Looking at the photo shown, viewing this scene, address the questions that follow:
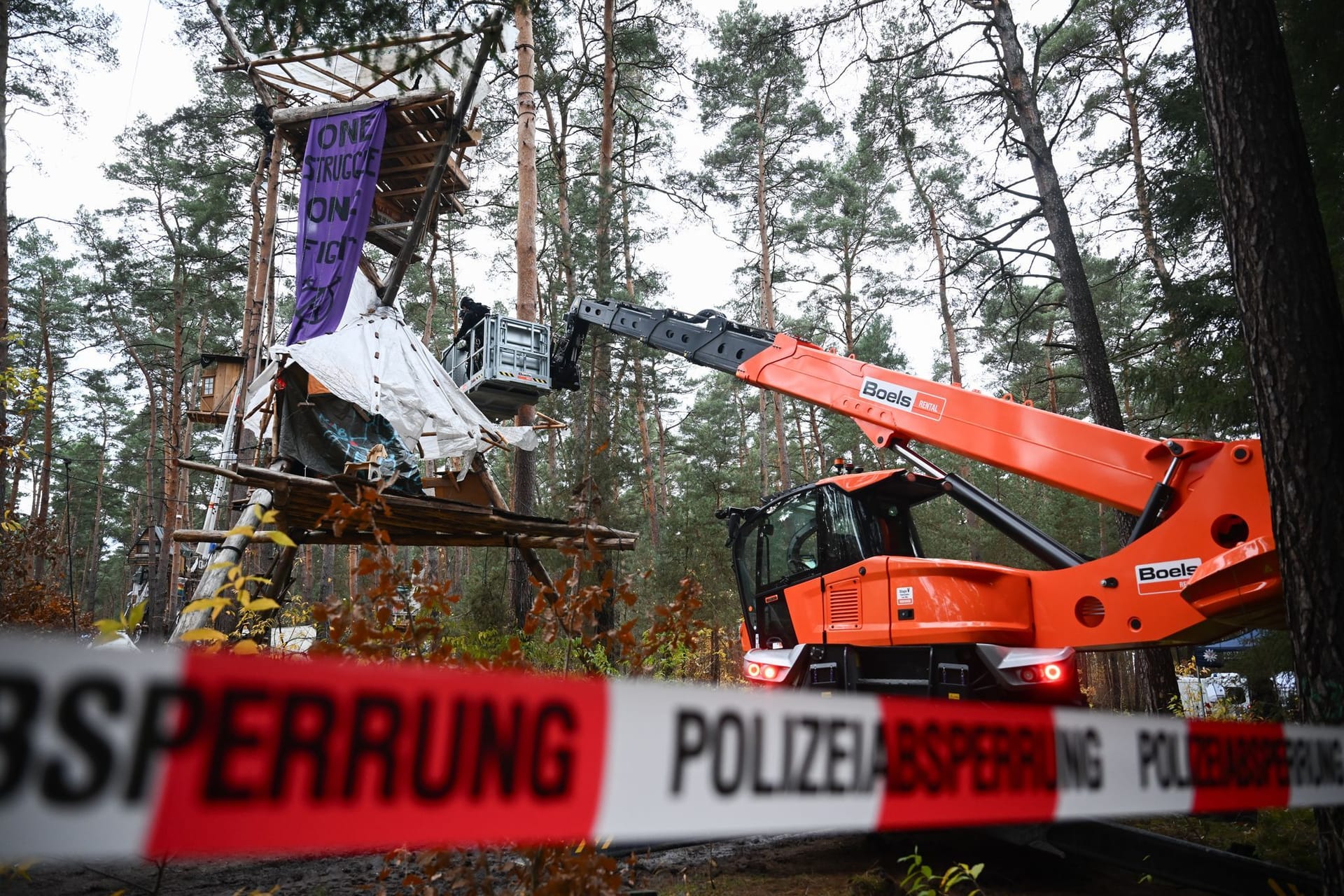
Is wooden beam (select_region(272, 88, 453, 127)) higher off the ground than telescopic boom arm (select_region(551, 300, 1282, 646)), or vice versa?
wooden beam (select_region(272, 88, 453, 127))

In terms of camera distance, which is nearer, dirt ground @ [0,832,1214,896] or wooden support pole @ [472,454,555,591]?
dirt ground @ [0,832,1214,896]

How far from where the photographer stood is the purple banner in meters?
7.96

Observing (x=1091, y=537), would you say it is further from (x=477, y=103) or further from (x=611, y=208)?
(x=477, y=103)

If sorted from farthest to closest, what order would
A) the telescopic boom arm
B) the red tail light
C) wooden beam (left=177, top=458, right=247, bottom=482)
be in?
the red tail light → wooden beam (left=177, top=458, right=247, bottom=482) → the telescopic boom arm

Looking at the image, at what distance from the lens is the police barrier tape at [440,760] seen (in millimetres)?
899

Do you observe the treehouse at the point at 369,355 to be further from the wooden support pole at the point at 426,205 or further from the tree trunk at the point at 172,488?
the tree trunk at the point at 172,488

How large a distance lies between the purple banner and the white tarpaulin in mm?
341

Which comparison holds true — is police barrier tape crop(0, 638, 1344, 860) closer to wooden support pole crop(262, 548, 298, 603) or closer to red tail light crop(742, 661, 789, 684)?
red tail light crop(742, 661, 789, 684)

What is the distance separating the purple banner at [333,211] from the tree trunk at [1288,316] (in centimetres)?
733

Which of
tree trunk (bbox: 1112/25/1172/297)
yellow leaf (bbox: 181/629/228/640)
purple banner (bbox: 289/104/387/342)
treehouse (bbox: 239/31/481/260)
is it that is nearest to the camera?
yellow leaf (bbox: 181/629/228/640)

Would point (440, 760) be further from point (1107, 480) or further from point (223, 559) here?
point (223, 559)

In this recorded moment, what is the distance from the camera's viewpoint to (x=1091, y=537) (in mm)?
22859

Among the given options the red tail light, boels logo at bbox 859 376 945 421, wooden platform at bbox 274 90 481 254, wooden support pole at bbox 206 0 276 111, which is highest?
wooden support pole at bbox 206 0 276 111

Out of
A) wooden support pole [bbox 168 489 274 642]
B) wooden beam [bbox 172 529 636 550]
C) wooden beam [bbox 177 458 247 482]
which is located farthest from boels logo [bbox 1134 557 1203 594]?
wooden beam [bbox 177 458 247 482]
